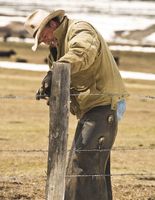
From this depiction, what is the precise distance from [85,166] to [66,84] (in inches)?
32.4

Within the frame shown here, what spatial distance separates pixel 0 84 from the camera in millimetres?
22156

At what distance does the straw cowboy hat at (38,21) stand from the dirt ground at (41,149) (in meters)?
0.50

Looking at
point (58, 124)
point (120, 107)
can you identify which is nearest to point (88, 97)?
point (120, 107)

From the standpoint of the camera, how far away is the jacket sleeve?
599 centimetres

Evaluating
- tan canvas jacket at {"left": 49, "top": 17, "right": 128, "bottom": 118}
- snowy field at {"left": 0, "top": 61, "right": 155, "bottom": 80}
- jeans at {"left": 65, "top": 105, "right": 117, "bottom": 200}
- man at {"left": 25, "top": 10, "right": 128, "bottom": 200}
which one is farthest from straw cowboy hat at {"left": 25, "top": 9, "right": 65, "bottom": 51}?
snowy field at {"left": 0, "top": 61, "right": 155, "bottom": 80}

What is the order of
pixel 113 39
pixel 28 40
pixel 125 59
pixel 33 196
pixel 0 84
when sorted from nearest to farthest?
pixel 33 196
pixel 0 84
pixel 125 59
pixel 28 40
pixel 113 39

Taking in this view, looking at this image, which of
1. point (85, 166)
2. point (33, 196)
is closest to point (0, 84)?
point (33, 196)

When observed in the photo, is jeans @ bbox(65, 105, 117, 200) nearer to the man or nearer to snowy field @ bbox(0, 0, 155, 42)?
the man

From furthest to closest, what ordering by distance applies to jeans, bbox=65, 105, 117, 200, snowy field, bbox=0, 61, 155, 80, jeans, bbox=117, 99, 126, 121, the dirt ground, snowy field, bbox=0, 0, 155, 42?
snowy field, bbox=0, 0, 155, 42, snowy field, bbox=0, 61, 155, 80, the dirt ground, jeans, bbox=117, 99, 126, 121, jeans, bbox=65, 105, 117, 200

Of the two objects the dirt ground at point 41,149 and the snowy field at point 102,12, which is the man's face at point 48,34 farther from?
the snowy field at point 102,12

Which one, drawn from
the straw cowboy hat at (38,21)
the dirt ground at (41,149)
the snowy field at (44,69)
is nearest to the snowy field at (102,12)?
the snowy field at (44,69)

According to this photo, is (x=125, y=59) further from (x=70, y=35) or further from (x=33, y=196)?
(x=70, y=35)

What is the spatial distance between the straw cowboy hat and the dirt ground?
19.8 inches

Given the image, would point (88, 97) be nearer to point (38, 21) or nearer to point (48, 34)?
point (48, 34)
